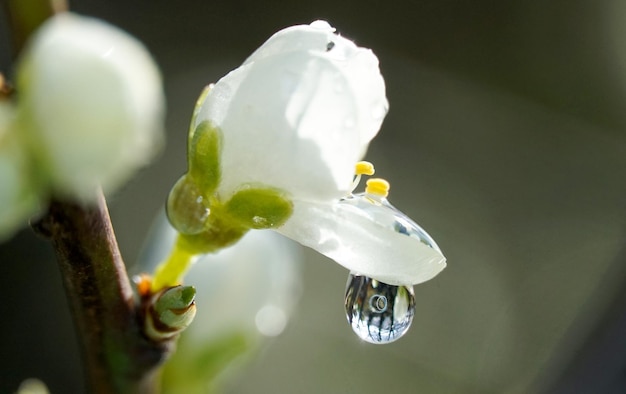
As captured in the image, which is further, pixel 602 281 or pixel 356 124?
pixel 602 281

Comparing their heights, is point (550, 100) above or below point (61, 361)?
above

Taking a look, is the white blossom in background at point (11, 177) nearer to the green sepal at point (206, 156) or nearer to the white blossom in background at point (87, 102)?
the white blossom in background at point (87, 102)

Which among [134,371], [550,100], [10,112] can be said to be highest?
[550,100]

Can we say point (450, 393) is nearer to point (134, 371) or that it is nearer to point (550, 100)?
point (550, 100)

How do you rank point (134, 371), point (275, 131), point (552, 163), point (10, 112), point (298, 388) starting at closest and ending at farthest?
point (10, 112), point (275, 131), point (134, 371), point (298, 388), point (552, 163)

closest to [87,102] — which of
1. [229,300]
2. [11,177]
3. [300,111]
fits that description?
[11,177]

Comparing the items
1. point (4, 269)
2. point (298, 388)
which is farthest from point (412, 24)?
point (4, 269)

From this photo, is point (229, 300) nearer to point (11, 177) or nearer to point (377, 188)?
point (377, 188)
